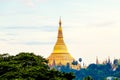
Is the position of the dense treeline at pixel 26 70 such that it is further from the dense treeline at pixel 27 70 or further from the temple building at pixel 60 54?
the temple building at pixel 60 54

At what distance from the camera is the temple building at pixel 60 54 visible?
123 metres

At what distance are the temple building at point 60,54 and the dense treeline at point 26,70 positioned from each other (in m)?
86.5

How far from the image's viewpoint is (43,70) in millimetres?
33000

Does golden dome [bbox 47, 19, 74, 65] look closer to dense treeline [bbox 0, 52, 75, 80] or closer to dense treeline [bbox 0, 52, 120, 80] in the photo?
dense treeline [bbox 0, 52, 120, 80]

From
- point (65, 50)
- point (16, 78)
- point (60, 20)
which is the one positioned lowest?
point (16, 78)

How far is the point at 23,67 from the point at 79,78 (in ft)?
280

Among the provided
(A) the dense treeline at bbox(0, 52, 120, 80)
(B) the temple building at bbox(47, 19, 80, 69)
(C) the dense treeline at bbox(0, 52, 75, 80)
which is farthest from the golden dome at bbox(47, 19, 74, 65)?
(C) the dense treeline at bbox(0, 52, 75, 80)

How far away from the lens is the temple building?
123 metres

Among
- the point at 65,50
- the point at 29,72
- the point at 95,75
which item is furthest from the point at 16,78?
the point at 65,50

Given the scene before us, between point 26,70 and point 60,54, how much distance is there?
9189cm

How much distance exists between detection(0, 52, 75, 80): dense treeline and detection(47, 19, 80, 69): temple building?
86514 millimetres

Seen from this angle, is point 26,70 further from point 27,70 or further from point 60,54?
point 60,54

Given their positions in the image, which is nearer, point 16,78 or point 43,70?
point 16,78

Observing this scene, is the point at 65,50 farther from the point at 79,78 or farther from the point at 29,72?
the point at 29,72
